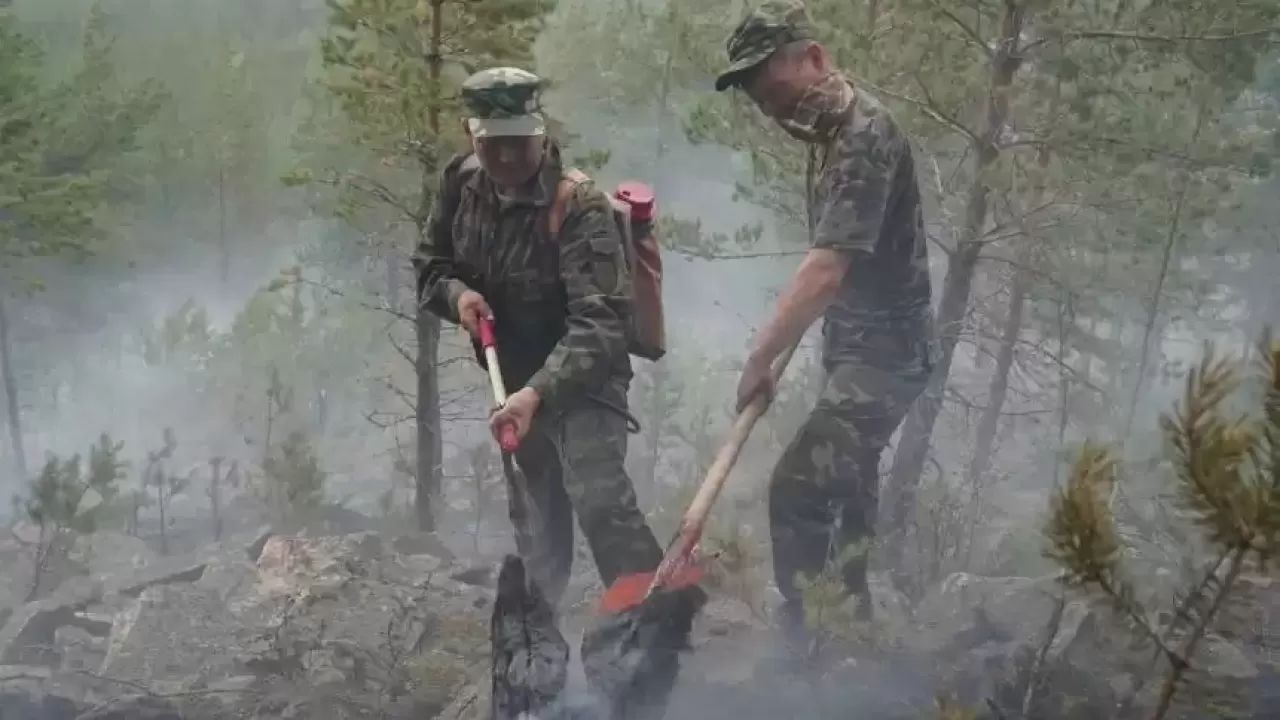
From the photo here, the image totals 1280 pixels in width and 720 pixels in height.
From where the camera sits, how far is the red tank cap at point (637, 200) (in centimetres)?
269

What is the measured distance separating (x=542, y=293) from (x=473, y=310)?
0.59ft

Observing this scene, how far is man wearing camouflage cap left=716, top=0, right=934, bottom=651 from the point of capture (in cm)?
261

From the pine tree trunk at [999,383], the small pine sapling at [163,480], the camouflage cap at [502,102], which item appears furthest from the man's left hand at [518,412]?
the small pine sapling at [163,480]

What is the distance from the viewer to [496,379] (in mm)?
2570

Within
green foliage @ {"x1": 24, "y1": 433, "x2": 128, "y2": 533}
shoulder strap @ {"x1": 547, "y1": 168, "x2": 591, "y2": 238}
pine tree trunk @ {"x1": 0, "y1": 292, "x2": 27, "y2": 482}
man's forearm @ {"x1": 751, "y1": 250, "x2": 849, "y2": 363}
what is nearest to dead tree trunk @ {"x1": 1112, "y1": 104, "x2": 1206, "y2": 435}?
man's forearm @ {"x1": 751, "y1": 250, "x2": 849, "y2": 363}

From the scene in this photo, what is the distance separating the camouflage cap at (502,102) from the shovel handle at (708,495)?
2.86 feet

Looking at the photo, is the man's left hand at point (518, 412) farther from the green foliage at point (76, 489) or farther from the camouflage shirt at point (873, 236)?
the green foliage at point (76, 489)

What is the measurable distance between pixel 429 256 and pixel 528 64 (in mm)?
930

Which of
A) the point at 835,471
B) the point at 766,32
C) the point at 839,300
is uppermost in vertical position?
the point at 766,32

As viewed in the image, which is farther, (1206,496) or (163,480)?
(163,480)

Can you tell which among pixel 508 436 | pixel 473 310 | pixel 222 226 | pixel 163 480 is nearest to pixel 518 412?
pixel 508 436

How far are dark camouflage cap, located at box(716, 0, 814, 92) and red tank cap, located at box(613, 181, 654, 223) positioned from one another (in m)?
0.36

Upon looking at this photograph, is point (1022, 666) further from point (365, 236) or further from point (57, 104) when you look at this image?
point (57, 104)

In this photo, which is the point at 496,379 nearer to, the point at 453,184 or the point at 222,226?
the point at 453,184
